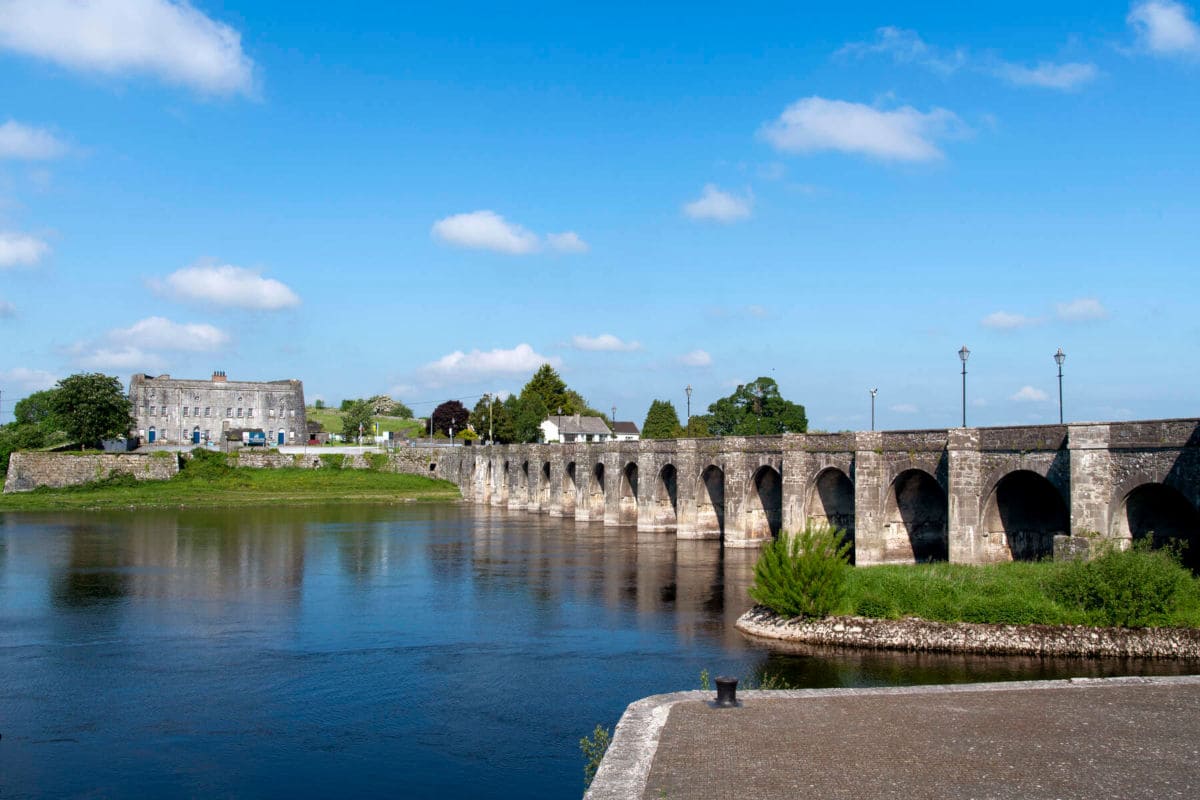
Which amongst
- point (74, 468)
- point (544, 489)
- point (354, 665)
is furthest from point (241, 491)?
point (354, 665)

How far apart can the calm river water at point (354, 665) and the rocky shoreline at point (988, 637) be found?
2.35ft

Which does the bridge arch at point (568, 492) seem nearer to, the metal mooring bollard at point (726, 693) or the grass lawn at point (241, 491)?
the grass lawn at point (241, 491)

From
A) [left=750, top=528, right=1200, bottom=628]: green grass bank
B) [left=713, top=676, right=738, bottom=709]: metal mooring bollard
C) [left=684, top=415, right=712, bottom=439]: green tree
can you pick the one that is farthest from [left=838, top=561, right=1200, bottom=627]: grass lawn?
[left=684, top=415, right=712, bottom=439]: green tree

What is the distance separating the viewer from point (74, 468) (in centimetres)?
8494

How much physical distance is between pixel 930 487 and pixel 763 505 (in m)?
12.4

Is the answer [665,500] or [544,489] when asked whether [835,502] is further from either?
[544,489]

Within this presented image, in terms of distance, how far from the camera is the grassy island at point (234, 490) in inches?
3081

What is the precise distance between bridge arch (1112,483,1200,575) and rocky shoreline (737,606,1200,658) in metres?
6.29

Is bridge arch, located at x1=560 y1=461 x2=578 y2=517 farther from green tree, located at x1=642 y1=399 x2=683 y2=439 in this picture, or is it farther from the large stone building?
the large stone building

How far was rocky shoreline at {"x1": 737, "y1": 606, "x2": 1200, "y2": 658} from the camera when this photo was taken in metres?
23.6

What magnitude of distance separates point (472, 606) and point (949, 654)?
54.3ft

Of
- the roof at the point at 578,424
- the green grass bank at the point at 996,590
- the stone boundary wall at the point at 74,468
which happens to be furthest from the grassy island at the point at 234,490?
the green grass bank at the point at 996,590

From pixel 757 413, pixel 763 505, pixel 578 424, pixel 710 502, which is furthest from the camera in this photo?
pixel 578 424

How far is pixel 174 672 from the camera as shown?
24484 mm
